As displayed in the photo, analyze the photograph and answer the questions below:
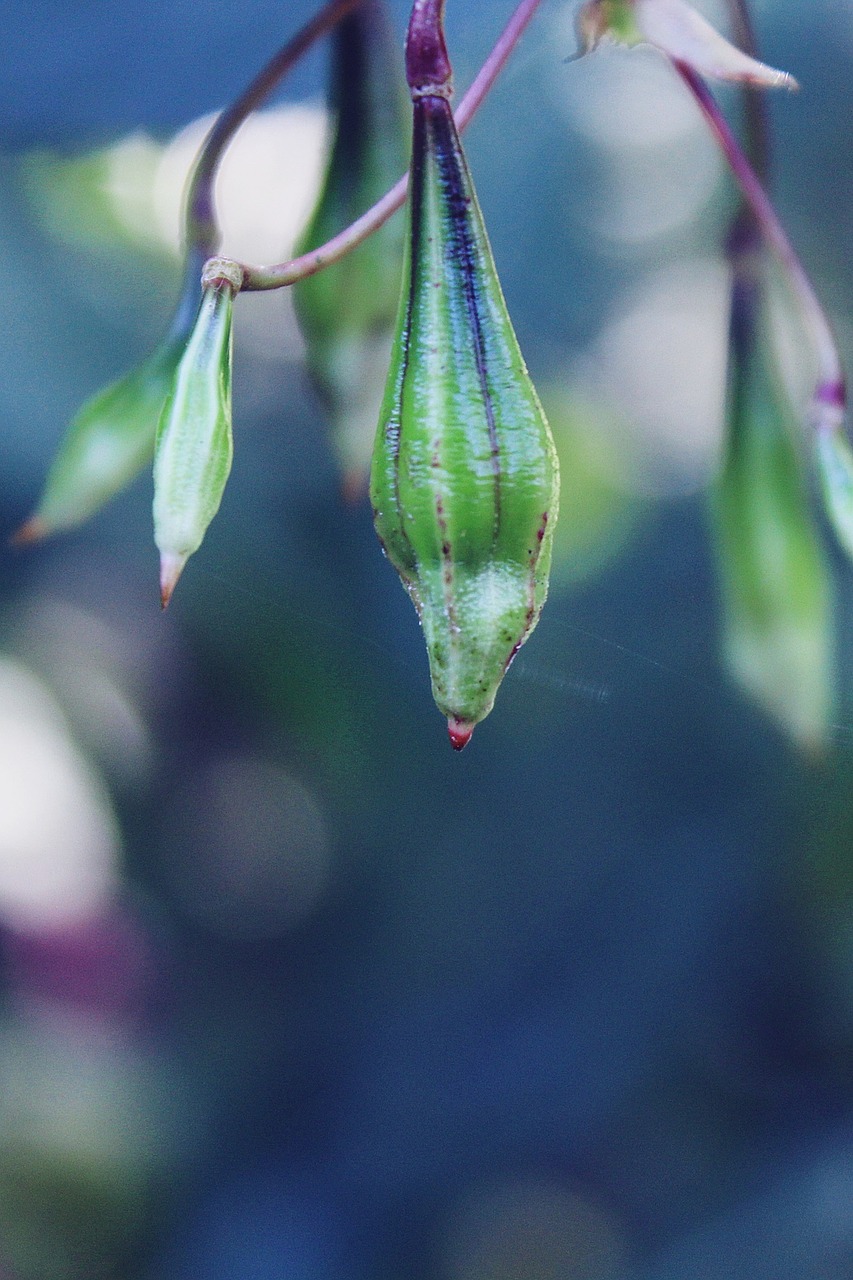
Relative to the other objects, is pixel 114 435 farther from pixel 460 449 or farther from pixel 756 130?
pixel 756 130

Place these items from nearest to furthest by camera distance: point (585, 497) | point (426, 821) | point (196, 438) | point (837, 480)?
1. point (196, 438)
2. point (837, 480)
3. point (585, 497)
4. point (426, 821)

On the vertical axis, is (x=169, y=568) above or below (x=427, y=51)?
below

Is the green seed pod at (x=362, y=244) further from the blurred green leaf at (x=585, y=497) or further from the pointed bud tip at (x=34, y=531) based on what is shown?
the blurred green leaf at (x=585, y=497)

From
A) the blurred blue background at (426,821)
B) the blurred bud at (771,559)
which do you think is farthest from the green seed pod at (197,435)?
the blurred blue background at (426,821)

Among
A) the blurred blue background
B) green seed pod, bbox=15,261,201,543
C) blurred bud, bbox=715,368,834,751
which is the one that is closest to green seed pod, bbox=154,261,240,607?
green seed pod, bbox=15,261,201,543

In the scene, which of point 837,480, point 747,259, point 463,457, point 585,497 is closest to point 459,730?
point 463,457

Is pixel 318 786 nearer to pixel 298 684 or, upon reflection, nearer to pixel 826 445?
pixel 298 684
